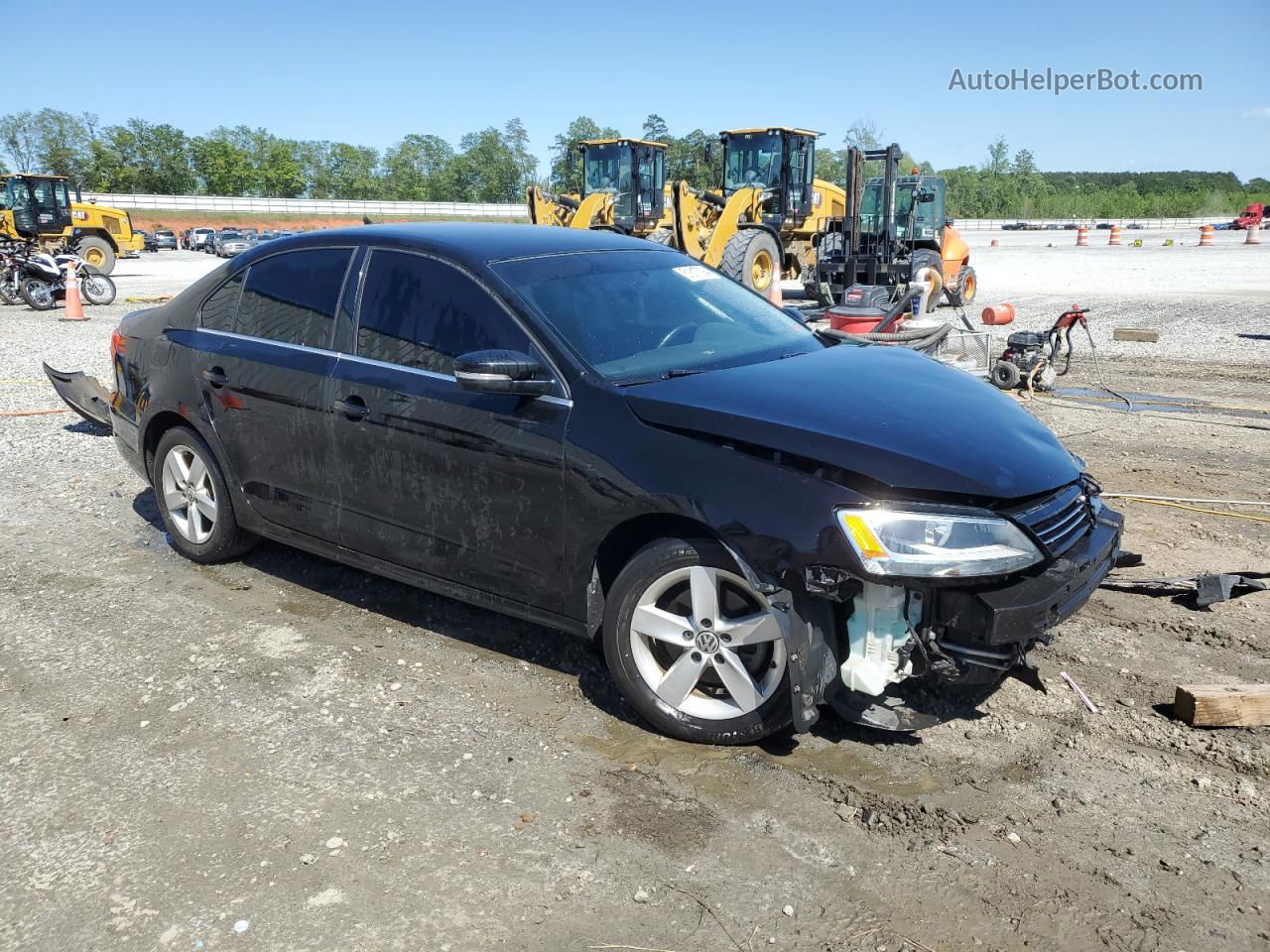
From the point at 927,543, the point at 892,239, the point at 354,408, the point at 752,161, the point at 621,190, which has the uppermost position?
the point at 752,161

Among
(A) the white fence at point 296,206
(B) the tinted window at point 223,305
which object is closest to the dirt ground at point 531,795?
→ (B) the tinted window at point 223,305

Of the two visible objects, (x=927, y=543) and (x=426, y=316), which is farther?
(x=426, y=316)

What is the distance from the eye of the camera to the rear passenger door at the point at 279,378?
15.1 ft

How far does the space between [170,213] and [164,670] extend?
7583 centimetres

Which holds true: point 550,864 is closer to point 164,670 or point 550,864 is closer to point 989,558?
point 989,558

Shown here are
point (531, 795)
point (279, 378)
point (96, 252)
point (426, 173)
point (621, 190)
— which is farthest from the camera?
point (426, 173)

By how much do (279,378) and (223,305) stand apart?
0.80 m

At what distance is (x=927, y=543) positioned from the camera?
3.13 meters

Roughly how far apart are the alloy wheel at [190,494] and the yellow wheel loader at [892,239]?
1310 cm

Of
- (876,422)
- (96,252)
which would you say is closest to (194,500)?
(876,422)

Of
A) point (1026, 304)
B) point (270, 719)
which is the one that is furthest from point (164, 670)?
point (1026, 304)

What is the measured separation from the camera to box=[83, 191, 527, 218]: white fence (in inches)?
2817

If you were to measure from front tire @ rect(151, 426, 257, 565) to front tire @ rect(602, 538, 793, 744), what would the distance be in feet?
8.48

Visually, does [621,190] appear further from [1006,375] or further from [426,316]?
[426,316]
